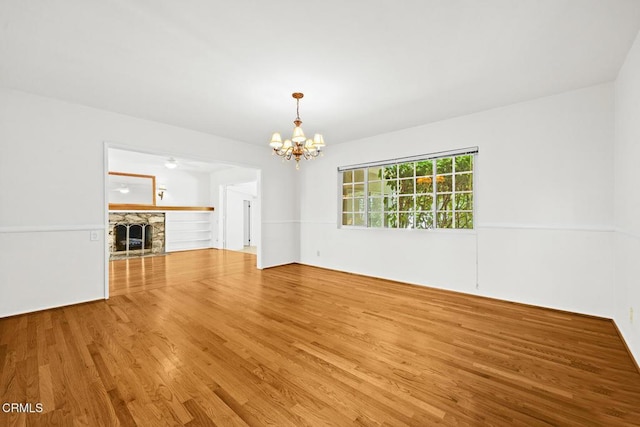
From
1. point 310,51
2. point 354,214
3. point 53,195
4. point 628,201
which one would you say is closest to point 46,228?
point 53,195

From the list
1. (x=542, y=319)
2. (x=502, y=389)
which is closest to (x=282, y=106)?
(x=502, y=389)

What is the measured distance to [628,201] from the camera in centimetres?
241

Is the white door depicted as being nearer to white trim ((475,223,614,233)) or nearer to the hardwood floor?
the hardwood floor

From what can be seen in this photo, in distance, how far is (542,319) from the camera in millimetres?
2994

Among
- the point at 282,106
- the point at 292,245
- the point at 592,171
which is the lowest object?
the point at 292,245

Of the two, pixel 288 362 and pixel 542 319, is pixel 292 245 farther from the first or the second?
pixel 542 319

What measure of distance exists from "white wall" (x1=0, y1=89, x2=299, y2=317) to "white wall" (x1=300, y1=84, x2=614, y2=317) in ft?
15.5

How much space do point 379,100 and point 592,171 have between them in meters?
2.71

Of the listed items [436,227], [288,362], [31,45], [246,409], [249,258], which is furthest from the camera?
[249,258]

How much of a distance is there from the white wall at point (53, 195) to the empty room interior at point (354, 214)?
2 cm

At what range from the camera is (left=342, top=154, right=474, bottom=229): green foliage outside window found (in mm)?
4121

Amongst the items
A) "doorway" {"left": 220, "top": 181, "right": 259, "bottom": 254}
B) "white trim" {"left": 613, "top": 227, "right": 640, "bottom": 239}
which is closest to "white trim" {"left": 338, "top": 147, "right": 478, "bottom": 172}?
"white trim" {"left": 613, "top": 227, "right": 640, "bottom": 239}

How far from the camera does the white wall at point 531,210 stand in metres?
3.05

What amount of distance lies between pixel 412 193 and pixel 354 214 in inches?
52.8
